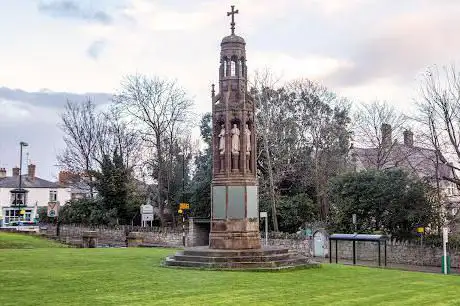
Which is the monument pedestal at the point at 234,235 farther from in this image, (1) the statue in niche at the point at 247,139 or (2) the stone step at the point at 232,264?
(1) the statue in niche at the point at 247,139

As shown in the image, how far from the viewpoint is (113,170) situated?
176ft

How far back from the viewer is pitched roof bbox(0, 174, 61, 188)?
79.1 metres

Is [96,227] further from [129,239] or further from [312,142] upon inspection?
[312,142]

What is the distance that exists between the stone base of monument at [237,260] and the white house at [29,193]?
59711mm

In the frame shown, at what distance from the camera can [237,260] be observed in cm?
1914

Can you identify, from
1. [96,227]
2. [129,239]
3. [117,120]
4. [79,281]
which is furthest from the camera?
[117,120]

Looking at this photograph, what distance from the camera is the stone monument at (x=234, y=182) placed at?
1964 cm

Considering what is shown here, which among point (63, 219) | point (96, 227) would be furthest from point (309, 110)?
point (63, 219)

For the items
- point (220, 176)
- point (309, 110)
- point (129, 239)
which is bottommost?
point (129, 239)

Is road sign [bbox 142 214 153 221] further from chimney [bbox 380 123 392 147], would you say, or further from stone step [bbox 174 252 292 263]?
stone step [bbox 174 252 292 263]

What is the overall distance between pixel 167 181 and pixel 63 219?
13.6 meters

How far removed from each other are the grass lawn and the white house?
199 feet

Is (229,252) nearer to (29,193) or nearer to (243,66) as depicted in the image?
(243,66)

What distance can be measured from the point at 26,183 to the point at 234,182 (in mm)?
67027
